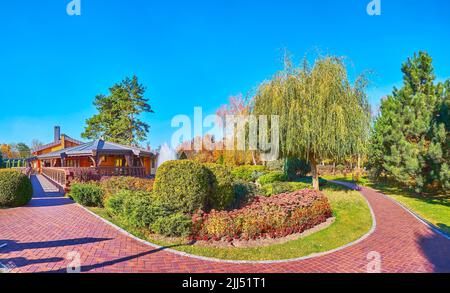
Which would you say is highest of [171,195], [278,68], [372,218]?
[278,68]

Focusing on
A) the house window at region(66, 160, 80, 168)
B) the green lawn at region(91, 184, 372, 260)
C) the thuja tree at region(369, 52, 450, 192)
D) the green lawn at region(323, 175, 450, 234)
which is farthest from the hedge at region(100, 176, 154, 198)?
the house window at region(66, 160, 80, 168)

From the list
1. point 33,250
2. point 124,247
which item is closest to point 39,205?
point 33,250

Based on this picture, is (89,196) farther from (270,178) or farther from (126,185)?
(270,178)

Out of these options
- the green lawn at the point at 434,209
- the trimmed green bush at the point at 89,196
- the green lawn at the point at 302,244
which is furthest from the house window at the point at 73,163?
the green lawn at the point at 434,209

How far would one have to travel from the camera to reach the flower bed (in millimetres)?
6582

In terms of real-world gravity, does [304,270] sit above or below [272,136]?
below

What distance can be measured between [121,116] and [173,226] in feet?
99.3

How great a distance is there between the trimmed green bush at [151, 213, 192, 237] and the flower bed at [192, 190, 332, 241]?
0.70ft

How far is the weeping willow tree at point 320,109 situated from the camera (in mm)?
11758

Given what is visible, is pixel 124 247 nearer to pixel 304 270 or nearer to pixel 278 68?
pixel 304 270

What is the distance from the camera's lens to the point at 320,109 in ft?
38.5
